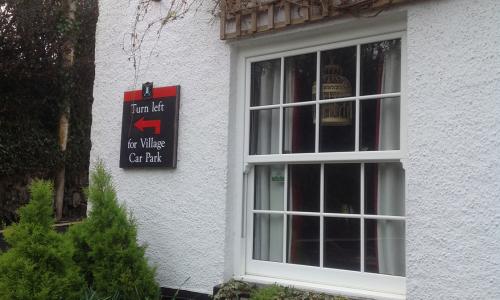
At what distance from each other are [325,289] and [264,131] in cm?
130

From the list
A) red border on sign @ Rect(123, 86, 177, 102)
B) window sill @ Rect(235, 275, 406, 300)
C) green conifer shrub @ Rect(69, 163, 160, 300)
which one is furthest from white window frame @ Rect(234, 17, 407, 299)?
green conifer shrub @ Rect(69, 163, 160, 300)

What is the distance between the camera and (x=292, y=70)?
3.94m

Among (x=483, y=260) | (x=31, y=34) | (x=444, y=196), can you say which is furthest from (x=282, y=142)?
(x=31, y=34)

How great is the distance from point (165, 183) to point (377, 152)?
6.12 ft

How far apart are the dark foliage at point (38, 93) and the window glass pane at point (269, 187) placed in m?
5.88

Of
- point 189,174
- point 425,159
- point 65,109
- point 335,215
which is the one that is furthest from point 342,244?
point 65,109

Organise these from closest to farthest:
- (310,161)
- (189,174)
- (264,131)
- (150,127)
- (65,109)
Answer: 1. (310,161)
2. (264,131)
3. (189,174)
4. (150,127)
5. (65,109)

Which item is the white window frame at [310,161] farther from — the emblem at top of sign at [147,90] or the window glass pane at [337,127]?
the emblem at top of sign at [147,90]

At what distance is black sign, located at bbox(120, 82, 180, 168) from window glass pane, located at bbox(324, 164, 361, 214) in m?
1.36

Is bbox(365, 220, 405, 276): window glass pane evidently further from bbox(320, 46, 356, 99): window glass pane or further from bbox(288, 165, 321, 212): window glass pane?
bbox(320, 46, 356, 99): window glass pane

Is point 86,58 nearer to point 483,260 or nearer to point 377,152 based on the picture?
point 377,152

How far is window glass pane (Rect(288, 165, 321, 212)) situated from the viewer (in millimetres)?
3729

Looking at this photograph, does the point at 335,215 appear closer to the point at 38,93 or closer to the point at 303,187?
the point at 303,187

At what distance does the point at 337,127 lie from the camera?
3.67 m
